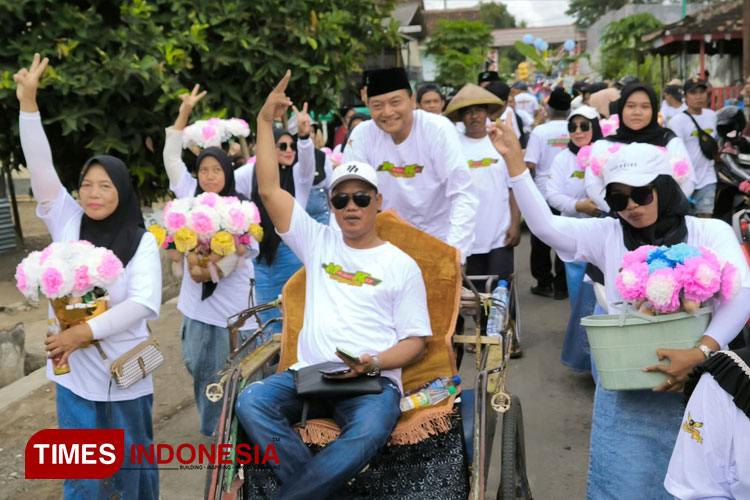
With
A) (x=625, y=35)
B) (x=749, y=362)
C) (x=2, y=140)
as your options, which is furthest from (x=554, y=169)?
(x=625, y=35)

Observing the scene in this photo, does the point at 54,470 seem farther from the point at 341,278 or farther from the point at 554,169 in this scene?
the point at 554,169

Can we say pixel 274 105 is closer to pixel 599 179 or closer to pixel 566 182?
pixel 599 179

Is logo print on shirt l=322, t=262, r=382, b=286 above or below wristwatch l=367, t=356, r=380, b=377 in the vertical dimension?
above

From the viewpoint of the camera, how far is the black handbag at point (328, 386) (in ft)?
13.1

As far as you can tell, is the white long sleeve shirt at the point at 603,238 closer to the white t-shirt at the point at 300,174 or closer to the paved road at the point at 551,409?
the paved road at the point at 551,409

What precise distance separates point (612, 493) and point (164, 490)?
3035 mm

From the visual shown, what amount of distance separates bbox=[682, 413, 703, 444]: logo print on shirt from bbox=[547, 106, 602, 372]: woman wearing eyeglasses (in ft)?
12.9

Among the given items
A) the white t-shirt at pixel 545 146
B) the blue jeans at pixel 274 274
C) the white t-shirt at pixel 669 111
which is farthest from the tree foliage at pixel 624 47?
the blue jeans at pixel 274 274

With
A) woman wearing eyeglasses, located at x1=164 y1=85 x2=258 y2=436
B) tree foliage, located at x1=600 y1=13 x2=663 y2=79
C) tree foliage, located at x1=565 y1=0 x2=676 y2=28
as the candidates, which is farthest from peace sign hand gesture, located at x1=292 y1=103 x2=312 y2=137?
tree foliage, located at x1=565 y1=0 x2=676 y2=28

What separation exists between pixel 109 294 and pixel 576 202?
4.59 m

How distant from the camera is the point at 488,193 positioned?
7555 millimetres

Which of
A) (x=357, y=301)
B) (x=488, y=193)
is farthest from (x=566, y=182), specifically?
(x=357, y=301)

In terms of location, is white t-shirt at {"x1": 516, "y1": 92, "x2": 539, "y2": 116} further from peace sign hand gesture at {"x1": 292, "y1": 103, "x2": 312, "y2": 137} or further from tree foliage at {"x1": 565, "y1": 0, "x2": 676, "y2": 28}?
tree foliage at {"x1": 565, "y1": 0, "x2": 676, "y2": 28}

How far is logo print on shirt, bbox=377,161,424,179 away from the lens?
18.8 ft
